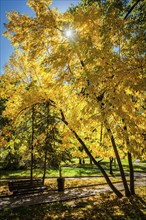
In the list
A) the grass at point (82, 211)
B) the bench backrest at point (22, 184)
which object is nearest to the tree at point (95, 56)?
the grass at point (82, 211)

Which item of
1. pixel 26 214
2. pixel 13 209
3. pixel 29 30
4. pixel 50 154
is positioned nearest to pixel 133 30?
pixel 29 30

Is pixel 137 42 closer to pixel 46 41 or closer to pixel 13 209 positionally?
pixel 46 41

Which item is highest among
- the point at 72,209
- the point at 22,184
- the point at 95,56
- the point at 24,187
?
the point at 95,56

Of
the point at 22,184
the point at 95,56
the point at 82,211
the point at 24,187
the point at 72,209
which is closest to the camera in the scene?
the point at 95,56

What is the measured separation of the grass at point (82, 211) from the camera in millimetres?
7598

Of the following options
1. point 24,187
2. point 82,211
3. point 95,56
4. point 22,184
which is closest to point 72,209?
point 82,211

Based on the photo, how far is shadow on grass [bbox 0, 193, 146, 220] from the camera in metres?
7.61

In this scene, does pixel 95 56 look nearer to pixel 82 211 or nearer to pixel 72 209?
pixel 82 211

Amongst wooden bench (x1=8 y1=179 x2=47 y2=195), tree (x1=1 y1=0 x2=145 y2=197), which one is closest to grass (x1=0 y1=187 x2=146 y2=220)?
tree (x1=1 y1=0 x2=145 y2=197)

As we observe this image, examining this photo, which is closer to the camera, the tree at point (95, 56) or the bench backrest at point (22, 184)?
the tree at point (95, 56)

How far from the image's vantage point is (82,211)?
27.7 ft

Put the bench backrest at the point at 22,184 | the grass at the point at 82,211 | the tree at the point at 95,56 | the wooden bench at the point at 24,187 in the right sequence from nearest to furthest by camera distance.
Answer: the tree at the point at 95,56
the grass at the point at 82,211
the wooden bench at the point at 24,187
the bench backrest at the point at 22,184

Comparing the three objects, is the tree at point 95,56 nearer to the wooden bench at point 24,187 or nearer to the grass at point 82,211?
the grass at point 82,211

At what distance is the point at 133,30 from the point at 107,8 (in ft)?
6.61
